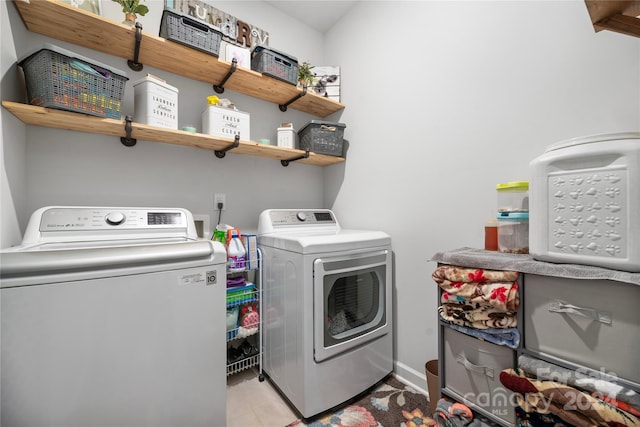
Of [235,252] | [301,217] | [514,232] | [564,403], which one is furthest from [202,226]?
[564,403]

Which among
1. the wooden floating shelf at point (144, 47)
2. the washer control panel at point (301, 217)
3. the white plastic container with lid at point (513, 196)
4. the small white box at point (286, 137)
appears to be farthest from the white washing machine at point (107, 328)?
the white plastic container with lid at point (513, 196)

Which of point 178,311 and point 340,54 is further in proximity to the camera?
point 340,54

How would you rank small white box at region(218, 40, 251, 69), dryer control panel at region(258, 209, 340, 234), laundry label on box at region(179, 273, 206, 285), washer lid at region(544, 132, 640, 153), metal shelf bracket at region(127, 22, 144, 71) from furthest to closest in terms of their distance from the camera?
dryer control panel at region(258, 209, 340, 234) < small white box at region(218, 40, 251, 69) < metal shelf bracket at region(127, 22, 144, 71) < laundry label on box at region(179, 273, 206, 285) < washer lid at region(544, 132, 640, 153)

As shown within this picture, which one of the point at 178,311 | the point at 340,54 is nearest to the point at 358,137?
the point at 340,54

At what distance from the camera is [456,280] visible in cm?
111

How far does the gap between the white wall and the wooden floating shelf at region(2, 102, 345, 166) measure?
0.60 metres

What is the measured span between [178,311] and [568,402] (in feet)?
4.47

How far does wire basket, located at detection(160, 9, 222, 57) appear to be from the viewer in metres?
1.43

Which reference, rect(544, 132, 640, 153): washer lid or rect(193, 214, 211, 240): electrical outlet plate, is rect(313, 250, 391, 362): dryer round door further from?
rect(544, 132, 640, 153): washer lid

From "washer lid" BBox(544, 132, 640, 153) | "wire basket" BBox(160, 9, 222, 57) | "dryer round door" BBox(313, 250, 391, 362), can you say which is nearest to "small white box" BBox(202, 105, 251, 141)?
"wire basket" BBox(160, 9, 222, 57)

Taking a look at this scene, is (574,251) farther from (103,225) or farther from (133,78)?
(133,78)

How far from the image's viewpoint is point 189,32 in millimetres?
1479

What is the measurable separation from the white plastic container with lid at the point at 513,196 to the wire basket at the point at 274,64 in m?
1.51

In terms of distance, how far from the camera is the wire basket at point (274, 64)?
178 centimetres
